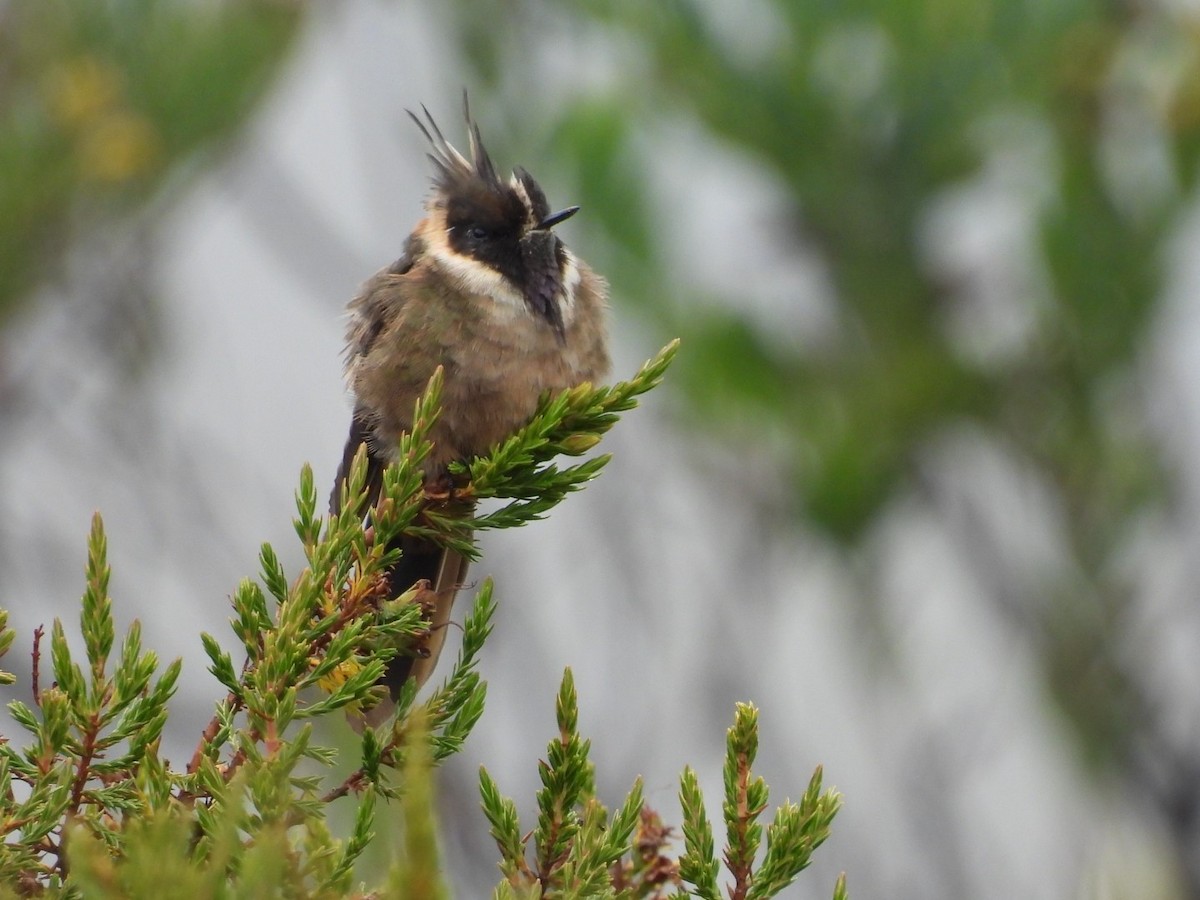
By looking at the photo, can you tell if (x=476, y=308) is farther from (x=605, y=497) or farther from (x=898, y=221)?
(x=605, y=497)

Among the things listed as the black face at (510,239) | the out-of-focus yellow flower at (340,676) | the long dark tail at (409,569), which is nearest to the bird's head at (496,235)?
the black face at (510,239)

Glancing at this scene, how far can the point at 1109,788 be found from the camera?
588cm

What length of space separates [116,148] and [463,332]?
2.96 metres

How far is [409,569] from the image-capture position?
11.4 feet

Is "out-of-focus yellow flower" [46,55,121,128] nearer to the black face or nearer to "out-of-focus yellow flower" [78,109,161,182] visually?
"out-of-focus yellow flower" [78,109,161,182]

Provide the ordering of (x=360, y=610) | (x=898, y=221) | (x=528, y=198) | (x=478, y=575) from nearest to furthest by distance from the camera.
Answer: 1. (x=360, y=610)
2. (x=528, y=198)
3. (x=898, y=221)
4. (x=478, y=575)

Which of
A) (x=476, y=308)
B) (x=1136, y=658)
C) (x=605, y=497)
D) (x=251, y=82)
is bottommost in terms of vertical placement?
(x=476, y=308)

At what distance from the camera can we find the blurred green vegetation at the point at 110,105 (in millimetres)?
5723

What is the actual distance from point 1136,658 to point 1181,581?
377mm

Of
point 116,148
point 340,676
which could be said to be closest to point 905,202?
point 116,148

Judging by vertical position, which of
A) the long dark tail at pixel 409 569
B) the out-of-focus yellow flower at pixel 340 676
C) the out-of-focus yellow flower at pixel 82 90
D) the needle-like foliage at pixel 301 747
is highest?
the out-of-focus yellow flower at pixel 82 90

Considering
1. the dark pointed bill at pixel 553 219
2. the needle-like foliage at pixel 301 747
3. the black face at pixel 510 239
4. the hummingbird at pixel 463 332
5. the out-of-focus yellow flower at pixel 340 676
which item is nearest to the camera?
the needle-like foliage at pixel 301 747

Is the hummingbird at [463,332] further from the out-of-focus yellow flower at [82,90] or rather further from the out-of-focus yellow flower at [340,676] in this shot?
the out-of-focus yellow flower at [82,90]

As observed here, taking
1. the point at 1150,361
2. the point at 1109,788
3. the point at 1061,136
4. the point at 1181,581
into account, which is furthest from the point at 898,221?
the point at 1109,788
